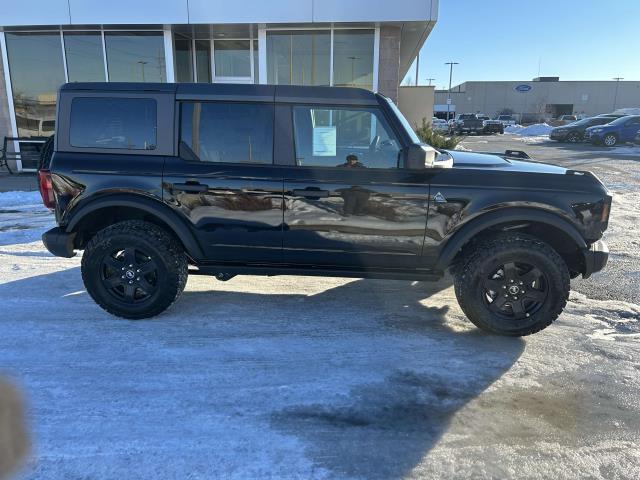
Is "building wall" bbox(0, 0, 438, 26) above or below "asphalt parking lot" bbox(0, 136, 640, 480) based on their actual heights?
above

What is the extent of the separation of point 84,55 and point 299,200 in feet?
36.7

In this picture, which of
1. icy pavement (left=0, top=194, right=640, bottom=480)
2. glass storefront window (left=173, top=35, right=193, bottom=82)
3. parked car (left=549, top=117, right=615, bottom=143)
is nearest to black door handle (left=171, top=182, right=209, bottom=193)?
icy pavement (left=0, top=194, right=640, bottom=480)

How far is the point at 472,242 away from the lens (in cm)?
374

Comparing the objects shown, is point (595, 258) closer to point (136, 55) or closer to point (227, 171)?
point (227, 171)

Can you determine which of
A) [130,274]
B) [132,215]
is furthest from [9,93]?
[130,274]

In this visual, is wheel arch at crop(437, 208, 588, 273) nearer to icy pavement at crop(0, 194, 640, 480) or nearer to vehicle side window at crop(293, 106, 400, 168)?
icy pavement at crop(0, 194, 640, 480)

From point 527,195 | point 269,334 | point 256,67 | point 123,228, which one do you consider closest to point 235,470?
point 269,334

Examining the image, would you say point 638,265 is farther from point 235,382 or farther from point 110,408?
point 110,408

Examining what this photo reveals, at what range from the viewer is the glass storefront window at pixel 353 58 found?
11.2 m

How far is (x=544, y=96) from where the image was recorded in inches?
2906

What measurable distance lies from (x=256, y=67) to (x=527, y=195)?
1071 centimetres

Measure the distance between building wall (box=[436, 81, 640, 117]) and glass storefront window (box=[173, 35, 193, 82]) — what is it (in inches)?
2723

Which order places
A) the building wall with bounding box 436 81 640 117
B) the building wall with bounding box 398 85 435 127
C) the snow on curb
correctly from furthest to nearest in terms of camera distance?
the building wall with bounding box 436 81 640 117
the building wall with bounding box 398 85 435 127
the snow on curb

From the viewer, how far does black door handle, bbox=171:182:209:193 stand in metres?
3.64
